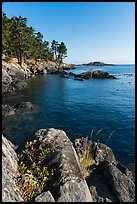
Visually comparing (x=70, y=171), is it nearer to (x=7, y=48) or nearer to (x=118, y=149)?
(x=118, y=149)

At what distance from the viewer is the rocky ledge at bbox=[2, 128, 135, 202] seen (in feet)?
18.4

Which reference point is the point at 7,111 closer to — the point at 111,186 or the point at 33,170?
the point at 33,170

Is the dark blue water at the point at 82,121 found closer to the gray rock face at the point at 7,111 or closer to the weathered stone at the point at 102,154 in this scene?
the gray rock face at the point at 7,111

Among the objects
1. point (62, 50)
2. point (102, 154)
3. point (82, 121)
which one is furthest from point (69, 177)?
point (62, 50)

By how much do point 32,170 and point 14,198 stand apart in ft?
9.27

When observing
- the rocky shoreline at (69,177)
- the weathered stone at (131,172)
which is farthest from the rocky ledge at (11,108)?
the weathered stone at (131,172)

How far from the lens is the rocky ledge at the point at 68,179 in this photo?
221 inches

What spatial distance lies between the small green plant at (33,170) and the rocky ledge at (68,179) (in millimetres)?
126

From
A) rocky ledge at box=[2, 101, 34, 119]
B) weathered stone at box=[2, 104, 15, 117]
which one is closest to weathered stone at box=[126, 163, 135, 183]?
rocky ledge at box=[2, 101, 34, 119]

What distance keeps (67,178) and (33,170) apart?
1.91m

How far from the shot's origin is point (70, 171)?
7145mm

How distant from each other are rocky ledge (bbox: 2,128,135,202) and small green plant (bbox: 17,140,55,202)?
4.9 inches

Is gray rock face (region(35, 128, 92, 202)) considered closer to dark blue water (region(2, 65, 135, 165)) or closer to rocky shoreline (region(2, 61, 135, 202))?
rocky shoreline (region(2, 61, 135, 202))

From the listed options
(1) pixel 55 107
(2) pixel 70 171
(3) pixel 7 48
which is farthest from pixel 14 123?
(3) pixel 7 48
